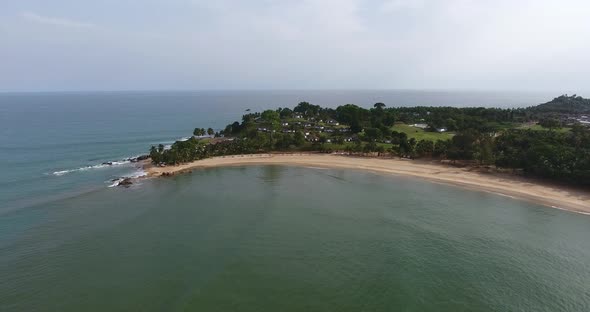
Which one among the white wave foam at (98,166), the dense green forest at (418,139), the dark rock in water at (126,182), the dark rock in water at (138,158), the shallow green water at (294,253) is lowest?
the shallow green water at (294,253)

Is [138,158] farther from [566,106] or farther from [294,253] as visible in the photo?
[566,106]

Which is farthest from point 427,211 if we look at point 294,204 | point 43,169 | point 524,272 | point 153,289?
point 43,169

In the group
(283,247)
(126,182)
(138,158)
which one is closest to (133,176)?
(126,182)

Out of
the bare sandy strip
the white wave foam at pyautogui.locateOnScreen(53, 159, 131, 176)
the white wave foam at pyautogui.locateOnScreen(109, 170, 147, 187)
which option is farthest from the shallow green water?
the white wave foam at pyautogui.locateOnScreen(53, 159, 131, 176)

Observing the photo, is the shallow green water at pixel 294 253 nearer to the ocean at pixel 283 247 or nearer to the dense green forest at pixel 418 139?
the ocean at pixel 283 247

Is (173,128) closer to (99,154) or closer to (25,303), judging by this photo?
(99,154)

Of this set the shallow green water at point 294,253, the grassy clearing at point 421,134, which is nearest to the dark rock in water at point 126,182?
the shallow green water at point 294,253

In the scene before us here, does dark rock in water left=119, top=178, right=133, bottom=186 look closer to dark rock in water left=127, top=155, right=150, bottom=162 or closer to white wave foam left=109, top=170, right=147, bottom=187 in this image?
white wave foam left=109, top=170, right=147, bottom=187
